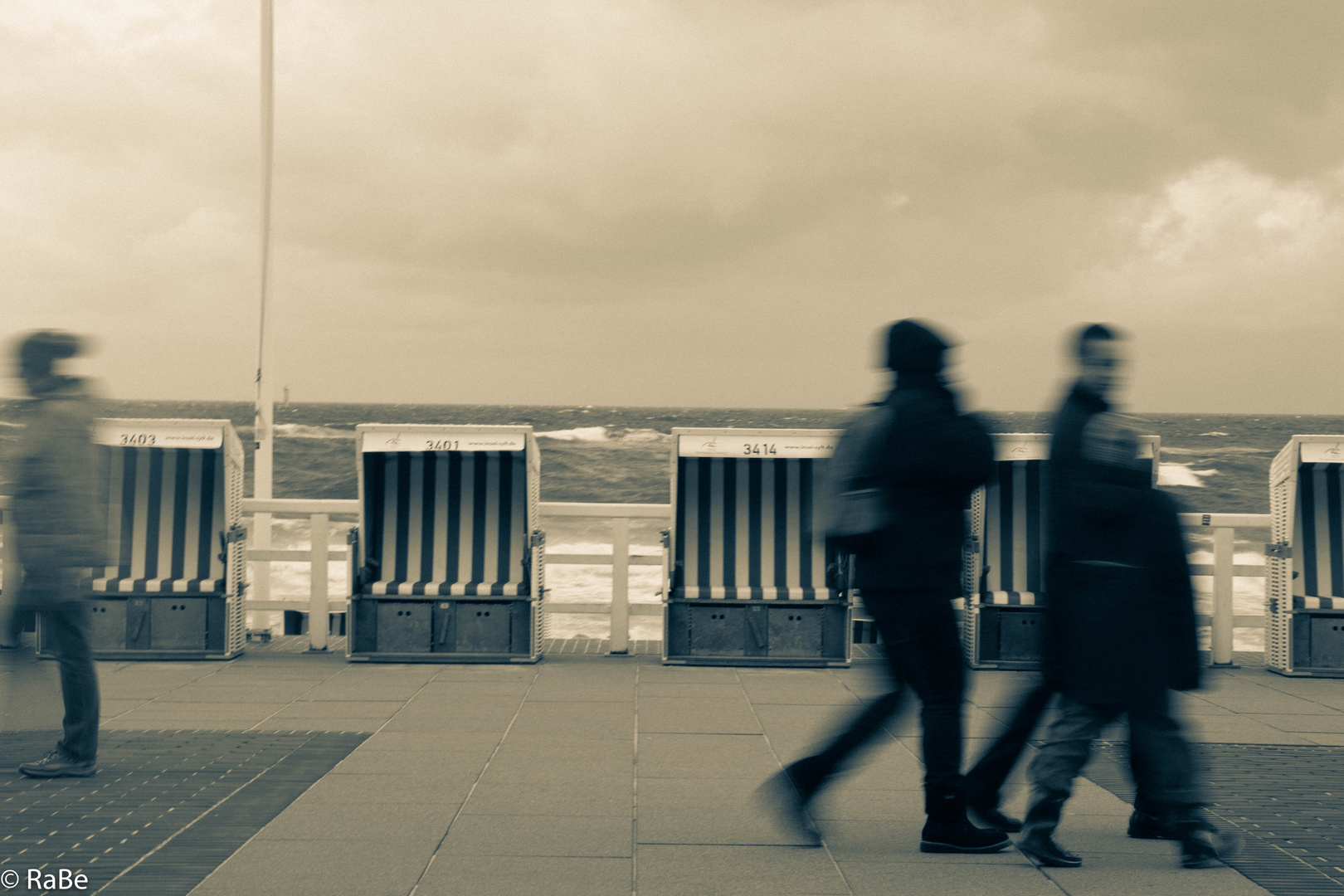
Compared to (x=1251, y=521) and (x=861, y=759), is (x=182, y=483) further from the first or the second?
(x=1251, y=521)

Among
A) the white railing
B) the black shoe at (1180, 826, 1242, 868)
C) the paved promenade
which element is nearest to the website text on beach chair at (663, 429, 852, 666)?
the paved promenade

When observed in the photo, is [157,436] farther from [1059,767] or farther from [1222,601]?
[1222,601]

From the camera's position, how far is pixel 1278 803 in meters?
4.75

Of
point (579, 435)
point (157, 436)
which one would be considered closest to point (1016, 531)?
point (157, 436)

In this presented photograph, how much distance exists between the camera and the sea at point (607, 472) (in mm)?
13656

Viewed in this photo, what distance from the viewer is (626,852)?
157 inches

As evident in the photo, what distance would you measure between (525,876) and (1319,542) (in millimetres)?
6795

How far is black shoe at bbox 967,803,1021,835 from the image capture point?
4098 millimetres

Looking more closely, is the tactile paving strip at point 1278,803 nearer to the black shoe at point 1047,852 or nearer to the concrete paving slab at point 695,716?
the black shoe at point 1047,852

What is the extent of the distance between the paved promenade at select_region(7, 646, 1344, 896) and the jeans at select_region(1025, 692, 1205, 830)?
0.23 m

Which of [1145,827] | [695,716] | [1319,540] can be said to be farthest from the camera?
[1319,540]

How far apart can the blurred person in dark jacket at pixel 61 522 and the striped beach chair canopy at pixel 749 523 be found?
13.4 ft

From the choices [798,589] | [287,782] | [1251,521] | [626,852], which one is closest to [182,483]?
[287,782]

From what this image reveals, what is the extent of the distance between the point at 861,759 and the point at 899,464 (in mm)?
1113
